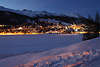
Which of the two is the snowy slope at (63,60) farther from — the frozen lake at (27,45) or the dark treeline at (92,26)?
the dark treeline at (92,26)

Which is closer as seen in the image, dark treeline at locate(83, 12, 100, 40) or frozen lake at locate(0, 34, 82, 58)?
frozen lake at locate(0, 34, 82, 58)

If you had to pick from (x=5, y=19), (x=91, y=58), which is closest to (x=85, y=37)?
(x=91, y=58)

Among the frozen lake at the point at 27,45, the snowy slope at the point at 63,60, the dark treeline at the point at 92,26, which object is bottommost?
the frozen lake at the point at 27,45

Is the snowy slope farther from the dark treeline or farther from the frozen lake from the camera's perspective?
the dark treeline

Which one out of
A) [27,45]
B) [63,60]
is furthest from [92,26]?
[63,60]

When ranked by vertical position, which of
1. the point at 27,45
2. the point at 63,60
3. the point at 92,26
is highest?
the point at 92,26

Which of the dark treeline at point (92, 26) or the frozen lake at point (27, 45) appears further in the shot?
the dark treeline at point (92, 26)

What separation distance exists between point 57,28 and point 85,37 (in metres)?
8.82

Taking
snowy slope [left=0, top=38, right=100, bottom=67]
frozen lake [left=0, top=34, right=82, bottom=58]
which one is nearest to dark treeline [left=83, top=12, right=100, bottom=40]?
frozen lake [left=0, top=34, right=82, bottom=58]

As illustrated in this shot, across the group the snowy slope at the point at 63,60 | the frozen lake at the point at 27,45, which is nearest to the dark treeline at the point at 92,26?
the frozen lake at the point at 27,45

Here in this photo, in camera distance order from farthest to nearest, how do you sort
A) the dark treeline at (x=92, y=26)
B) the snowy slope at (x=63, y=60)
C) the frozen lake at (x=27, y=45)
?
the dark treeline at (x=92, y=26) → the frozen lake at (x=27, y=45) → the snowy slope at (x=63, y=60)

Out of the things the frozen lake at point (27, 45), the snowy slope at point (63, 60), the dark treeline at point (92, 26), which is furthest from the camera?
the dark treeline at point (92, 26)

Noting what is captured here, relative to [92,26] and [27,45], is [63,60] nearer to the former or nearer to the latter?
[27,45]

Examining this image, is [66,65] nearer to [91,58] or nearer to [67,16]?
[91,58]
